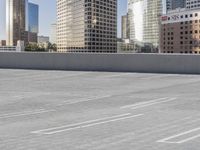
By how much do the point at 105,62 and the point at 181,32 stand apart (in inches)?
6202

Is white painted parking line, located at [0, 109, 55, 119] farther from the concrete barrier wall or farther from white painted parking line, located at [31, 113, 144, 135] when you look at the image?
the concrete barrier wall

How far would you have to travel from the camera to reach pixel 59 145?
6.54 metres

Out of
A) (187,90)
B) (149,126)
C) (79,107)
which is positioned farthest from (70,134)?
(187,90)

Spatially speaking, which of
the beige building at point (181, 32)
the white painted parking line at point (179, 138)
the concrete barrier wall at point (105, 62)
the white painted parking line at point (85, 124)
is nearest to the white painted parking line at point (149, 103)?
the white painted parking line at point (85, 124)

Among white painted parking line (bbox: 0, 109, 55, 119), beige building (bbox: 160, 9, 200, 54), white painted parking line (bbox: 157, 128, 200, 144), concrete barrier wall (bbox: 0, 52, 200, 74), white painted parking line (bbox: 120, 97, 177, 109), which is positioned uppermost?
beige building (bbox: 160, 9, 200, 54)

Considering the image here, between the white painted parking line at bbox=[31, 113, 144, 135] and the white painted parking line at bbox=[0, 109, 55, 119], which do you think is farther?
the white painted parking line at bbox=[0, 109, 55, 119]

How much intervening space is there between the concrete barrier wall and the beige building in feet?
497

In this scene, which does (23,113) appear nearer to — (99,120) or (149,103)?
(99,120)

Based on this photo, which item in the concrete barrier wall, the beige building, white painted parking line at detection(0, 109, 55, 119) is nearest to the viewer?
white painted parking line at detection(0, 109, 55, 119)

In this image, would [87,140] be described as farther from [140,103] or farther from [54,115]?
[140,103]

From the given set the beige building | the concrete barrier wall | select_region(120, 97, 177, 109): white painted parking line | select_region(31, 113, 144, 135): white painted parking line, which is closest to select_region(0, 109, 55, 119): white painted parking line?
select_region(31, 113, 144, 135): white painted parking line

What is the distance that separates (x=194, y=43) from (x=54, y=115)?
17465 cm

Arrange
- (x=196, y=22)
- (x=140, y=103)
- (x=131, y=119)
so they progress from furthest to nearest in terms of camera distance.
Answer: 1. (x=196, y=22)
2. (x=140, y=103)
3. (x=131, y=119)

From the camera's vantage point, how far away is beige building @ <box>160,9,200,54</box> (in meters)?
177
